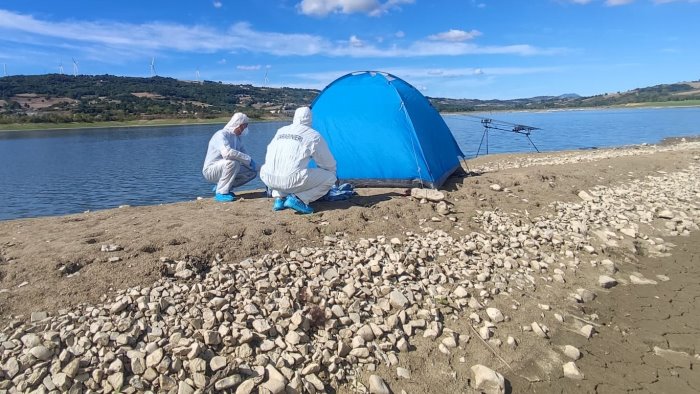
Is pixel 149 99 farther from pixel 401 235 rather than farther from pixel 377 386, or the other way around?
pixel 377 386

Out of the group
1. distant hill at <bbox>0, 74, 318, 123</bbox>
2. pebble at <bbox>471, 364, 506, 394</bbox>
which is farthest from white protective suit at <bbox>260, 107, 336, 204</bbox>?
distant hill at <bbox>0, 74, 318, 123</bbox>

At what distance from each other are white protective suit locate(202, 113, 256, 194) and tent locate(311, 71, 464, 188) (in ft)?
7.44

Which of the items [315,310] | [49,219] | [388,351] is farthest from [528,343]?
[49,219]

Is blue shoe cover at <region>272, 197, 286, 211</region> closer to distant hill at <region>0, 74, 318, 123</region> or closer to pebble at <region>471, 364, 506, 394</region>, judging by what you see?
pebble at <region>471, 364, 506, 394</region>

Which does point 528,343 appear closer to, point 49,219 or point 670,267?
point 670,267

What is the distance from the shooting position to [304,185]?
808 centimetres

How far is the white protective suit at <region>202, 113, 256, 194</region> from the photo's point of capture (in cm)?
982

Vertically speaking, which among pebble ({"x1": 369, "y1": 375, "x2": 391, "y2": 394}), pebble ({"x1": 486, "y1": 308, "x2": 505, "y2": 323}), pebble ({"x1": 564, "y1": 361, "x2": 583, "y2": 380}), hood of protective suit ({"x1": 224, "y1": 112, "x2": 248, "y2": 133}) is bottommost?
pebble ({"x1": 564, "y1": 361, "x2": 583, "y2": 380})

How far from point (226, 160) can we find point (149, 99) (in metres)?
Result: 123

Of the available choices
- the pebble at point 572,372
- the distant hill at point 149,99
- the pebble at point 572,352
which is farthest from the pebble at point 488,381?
the distant hill at point 149,99

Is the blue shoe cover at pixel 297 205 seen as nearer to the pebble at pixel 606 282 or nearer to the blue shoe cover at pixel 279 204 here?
the blue shoe cover at pixel 279 204

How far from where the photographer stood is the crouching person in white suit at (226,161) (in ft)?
32.2

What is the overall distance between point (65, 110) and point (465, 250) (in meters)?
109

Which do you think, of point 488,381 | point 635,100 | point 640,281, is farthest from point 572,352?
point 635,100
